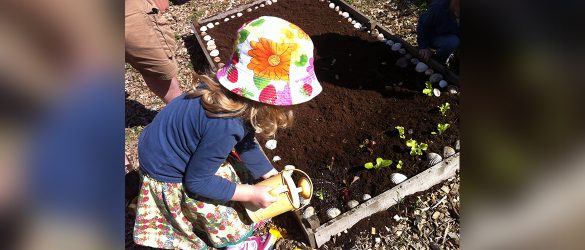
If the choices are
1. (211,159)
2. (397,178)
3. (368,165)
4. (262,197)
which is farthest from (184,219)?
(397,178)

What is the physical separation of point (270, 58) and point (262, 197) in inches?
32.0

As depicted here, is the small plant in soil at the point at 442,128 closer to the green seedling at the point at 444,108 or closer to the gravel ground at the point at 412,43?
the green seedling at the point at 444,108

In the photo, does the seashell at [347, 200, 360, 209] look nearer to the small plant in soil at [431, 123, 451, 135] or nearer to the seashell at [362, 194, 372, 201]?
the seashell at [362, 194, 372, 201]

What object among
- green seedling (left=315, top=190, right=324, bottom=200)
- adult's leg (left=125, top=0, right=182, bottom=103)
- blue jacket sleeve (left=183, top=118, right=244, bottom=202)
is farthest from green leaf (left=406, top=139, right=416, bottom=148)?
adult's leg (left=125, top=0, right=182, bottom=103)

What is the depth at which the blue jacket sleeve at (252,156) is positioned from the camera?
8.03 ft

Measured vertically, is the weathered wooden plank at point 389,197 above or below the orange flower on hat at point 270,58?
below

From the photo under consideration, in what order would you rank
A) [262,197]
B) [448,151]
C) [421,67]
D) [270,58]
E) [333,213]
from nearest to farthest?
1. [270,58]
2. [262,197]
3. [333,213]
4. [448,151]
5. [421,67]

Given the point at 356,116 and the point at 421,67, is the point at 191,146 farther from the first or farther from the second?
the point at 421,67

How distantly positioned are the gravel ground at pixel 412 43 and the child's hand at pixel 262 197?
0.70 m

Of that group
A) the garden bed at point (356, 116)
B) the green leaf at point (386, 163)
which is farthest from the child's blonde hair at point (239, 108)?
the green leaf at point (386, 163)

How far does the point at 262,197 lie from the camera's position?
228 centimetres

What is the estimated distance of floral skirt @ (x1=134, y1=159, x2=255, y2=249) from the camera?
2.25 metres
